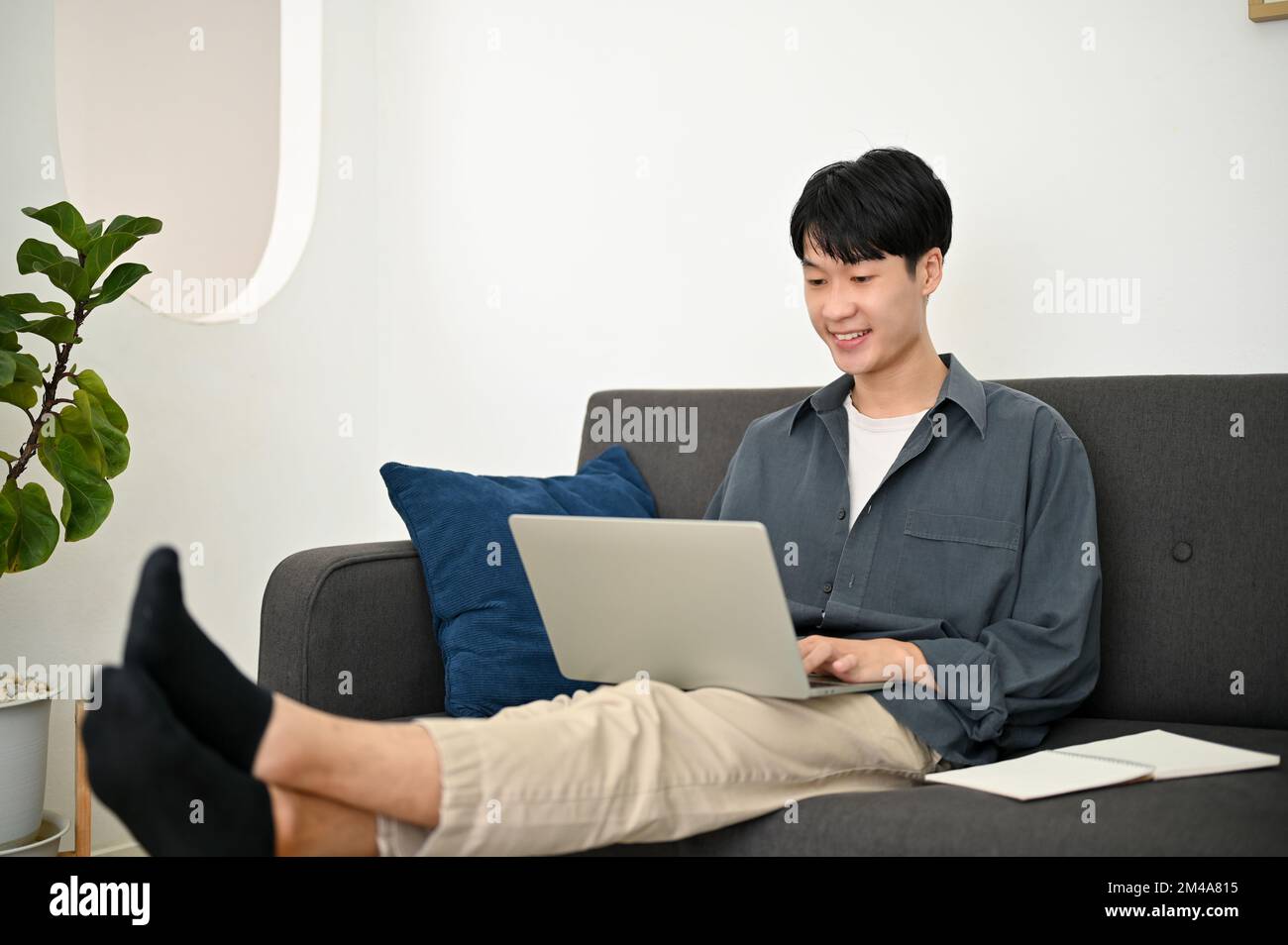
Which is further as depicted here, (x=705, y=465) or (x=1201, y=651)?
(x=705, y=465)

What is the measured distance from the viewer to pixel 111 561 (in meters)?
2.58

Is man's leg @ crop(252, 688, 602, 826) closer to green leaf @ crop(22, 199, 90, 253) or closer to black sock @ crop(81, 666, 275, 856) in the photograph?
black sock @ crop(81, 666, 275, 856)

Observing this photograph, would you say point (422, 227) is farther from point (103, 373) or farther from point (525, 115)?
point (103, 373)

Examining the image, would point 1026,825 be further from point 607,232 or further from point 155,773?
point 607,232

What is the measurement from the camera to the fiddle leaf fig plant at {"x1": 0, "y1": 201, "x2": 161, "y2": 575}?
2061mm

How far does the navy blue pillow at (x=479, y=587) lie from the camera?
185cm

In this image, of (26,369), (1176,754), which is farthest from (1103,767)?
(26,369)

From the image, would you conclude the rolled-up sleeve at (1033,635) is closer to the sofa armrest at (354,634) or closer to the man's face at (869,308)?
the man's face at (869,308)

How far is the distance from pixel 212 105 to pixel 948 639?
2230mm

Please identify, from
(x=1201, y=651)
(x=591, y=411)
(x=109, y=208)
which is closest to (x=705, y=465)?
(x=591, y=411)

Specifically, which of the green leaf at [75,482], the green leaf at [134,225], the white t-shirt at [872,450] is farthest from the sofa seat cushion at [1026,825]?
the green leaf at [134,225]

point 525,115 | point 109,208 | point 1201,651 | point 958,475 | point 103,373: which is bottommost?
point 1201,651

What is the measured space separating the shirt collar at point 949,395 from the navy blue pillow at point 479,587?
42cm

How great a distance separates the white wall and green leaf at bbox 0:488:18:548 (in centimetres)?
36
